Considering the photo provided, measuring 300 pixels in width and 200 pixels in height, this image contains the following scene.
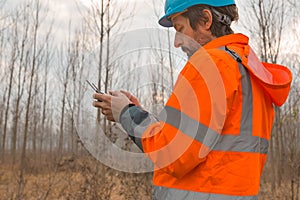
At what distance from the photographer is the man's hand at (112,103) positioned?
117cm

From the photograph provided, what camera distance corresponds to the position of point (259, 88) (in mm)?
1105

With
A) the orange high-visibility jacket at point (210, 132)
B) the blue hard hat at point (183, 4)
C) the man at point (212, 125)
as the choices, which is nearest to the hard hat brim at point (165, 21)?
the blue hard hat at point (183, 4)

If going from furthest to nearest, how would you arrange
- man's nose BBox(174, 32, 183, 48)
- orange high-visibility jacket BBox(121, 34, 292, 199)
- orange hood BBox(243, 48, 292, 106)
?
man's nose BBox(174, 32, 183, 48), orange hood BBox(243, 48, 292, 106), orange high-visibility jacket BBox(121, 34, 292, 199)

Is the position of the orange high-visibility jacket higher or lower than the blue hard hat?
lower

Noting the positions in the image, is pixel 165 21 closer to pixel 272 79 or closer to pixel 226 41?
pixel 226 41

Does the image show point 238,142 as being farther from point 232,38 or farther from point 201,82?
point 232,38

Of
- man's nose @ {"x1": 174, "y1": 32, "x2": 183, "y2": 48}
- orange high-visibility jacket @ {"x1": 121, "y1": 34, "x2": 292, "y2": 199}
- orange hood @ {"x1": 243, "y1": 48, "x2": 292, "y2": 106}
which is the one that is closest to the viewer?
orange high-visibility jacket @ {"x1": 121, "y1": 34, "x2": 292, "y2": 199}

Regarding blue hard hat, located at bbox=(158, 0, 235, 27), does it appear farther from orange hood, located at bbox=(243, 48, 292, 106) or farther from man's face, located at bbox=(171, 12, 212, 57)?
orange hood, located at bbox=(243, 48, 292, 106)

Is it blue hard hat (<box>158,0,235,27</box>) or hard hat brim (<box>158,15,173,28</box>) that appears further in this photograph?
hard hat brim (<box>158,15,173,28</box>)

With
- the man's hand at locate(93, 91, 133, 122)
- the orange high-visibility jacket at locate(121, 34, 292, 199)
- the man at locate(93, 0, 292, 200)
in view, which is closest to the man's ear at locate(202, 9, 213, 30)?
the man at locate(93, 0, 292, 200)

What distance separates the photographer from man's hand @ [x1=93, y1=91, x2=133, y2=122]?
3.83ft

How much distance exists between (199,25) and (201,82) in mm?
269

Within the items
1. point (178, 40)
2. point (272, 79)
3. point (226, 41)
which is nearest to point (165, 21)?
point (178, 40)

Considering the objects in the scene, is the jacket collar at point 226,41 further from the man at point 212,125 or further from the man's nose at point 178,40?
the man's nose at point 178,40
